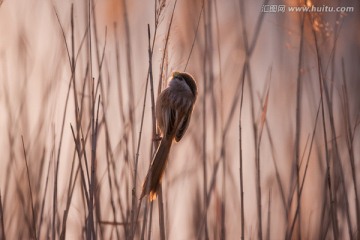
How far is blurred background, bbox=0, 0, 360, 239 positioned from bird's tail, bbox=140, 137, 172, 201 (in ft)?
0.13

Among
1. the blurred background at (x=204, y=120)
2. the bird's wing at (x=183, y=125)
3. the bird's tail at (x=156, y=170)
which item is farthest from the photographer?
the bird's wing at (x=183, y=125)

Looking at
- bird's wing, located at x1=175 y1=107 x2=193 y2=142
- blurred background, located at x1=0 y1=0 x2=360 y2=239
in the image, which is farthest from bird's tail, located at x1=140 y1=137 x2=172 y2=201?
bird's wing, located at x1=175 y1=107 x2=193 y2=142

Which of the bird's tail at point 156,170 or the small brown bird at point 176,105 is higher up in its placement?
the small brown bird at point 176,105

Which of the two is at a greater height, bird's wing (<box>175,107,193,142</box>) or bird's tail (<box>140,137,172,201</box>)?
bird's wing (<box>175,107,193,142</box>)

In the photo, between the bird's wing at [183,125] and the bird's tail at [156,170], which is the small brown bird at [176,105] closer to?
the bird's wing at [183,125]

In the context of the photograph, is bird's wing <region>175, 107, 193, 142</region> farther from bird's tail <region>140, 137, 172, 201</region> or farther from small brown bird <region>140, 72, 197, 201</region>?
bird's tail <region>140, 137, 172, 201</region>

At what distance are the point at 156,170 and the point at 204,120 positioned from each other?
39 cm

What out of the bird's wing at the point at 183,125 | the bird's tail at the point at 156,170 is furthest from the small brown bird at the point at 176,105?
the bird's tail at the point at 156,170

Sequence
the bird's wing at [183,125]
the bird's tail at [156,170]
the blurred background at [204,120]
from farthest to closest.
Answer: the bird's wing at [183,125] < the blurred background at [204,120] < the bird's tail at [156,170]

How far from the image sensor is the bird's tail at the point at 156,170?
8.90 feet

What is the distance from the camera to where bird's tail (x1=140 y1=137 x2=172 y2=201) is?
2.71m

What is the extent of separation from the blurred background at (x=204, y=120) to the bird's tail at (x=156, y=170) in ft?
0.13

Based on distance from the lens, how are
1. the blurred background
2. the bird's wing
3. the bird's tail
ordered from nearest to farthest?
the bird's tail
the blurred background
the bird's wing

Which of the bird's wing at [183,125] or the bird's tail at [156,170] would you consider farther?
the bird's wing at [183,125]
